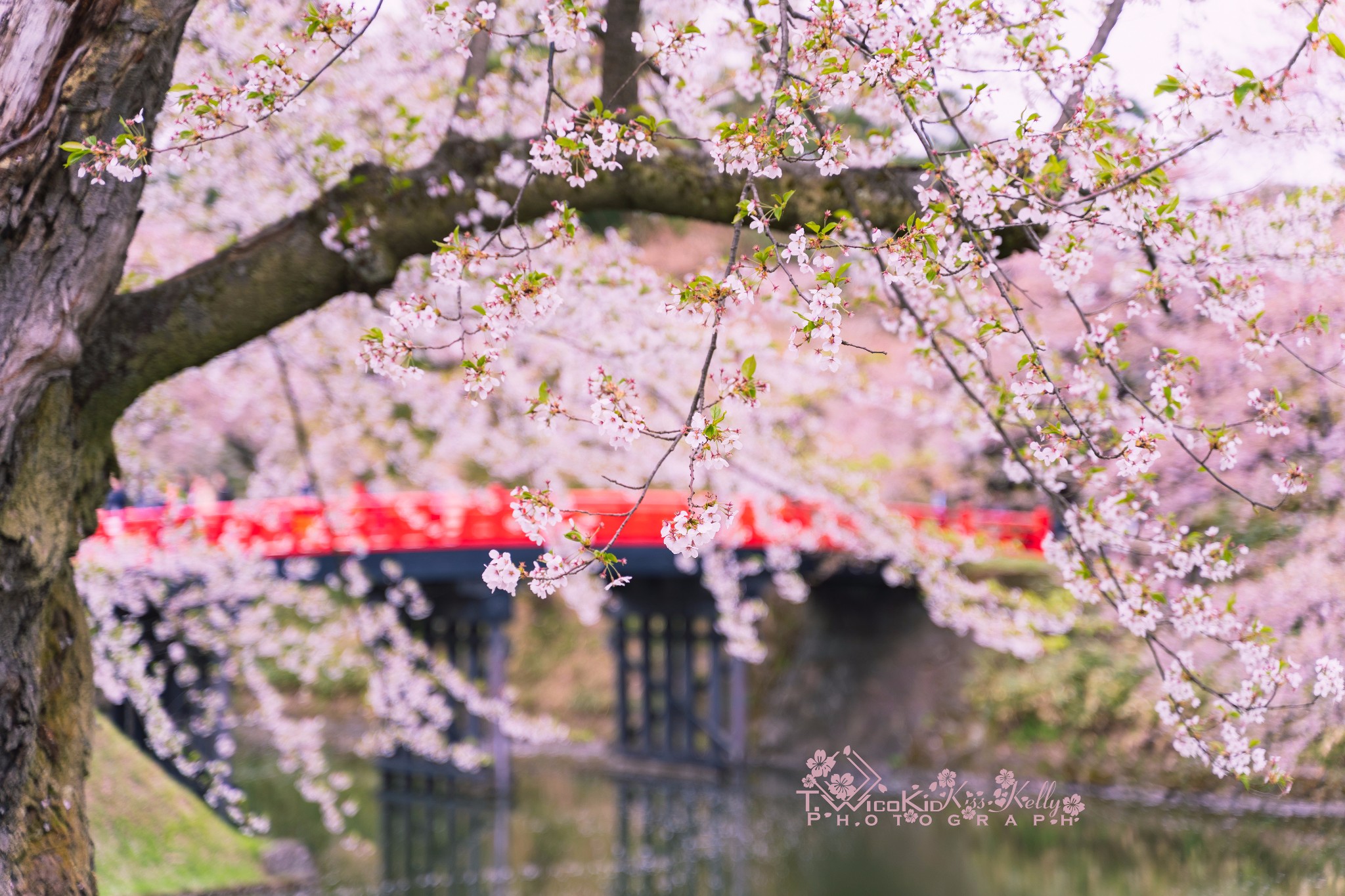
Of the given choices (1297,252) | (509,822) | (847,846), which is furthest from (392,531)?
(1297,252)

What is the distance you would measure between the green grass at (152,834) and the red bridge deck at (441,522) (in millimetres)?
2112

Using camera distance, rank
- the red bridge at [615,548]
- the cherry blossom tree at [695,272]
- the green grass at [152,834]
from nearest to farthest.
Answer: the cherry blossom tree at [695,272] → the green grass at [152,834] → the red bridge at [615,548]

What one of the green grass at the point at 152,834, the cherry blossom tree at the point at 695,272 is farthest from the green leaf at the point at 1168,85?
the green grass at the point at 152,834

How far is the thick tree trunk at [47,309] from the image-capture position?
3.08 m

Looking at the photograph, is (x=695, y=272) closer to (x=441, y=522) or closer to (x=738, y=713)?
(x=441, y=522)

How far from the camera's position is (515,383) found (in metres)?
8.71

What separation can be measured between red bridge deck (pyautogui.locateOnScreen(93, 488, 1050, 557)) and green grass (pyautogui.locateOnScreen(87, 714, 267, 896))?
2112 millimetres

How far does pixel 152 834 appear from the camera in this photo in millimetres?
9062

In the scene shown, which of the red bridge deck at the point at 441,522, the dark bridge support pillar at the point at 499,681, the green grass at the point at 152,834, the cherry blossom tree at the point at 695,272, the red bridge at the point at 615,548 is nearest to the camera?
the cherry blossom tree at the point at 695,272

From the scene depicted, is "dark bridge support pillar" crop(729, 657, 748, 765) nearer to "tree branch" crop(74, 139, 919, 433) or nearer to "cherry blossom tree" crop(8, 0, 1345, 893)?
"cherry blossom tree" crop(8, 0, 1345, 893)

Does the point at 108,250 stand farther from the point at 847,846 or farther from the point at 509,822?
the point at 509,822

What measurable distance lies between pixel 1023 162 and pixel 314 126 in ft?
13.2

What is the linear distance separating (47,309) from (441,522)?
1022 centimetres

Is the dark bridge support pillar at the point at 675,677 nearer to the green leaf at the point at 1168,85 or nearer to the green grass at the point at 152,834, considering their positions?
the green grass at the point at 152,834
